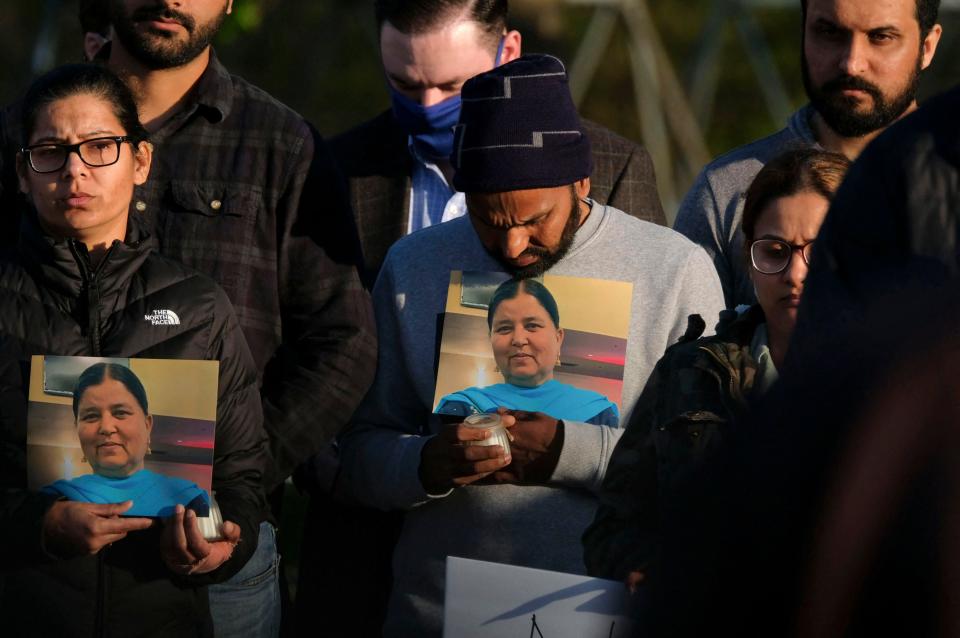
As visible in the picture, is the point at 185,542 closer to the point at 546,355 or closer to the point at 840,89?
the point at 546,355

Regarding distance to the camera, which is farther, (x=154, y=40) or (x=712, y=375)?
(x=154, y=40)

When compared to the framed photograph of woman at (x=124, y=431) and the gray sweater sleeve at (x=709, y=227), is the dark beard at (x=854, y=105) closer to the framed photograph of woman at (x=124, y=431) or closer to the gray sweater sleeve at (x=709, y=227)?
the gray sweater sleeve at (x=709, y=227)

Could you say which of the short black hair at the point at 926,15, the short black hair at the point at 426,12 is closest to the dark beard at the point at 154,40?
the short black hair at the point at 426,12

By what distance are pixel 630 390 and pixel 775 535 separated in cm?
233

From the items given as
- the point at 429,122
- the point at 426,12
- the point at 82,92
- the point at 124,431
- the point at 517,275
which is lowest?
the point at 124,431

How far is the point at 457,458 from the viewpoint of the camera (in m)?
2.83

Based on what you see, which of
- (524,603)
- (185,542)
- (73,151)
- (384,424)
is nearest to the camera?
(524,603)

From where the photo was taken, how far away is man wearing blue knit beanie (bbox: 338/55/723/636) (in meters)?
2.93

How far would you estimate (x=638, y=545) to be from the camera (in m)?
2.53

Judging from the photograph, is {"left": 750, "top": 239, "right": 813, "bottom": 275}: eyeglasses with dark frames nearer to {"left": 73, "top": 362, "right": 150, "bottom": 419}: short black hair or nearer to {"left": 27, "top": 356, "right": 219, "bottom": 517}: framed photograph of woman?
{"left": 27, "top": 356, "right": 219, "bottom": 517}: framed photograph of woman

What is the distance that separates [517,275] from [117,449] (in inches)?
35.7

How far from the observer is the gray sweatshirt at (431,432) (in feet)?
9.68

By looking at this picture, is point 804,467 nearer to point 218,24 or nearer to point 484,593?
point 484,593

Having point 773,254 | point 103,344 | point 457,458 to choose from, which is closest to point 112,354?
point 103,344
